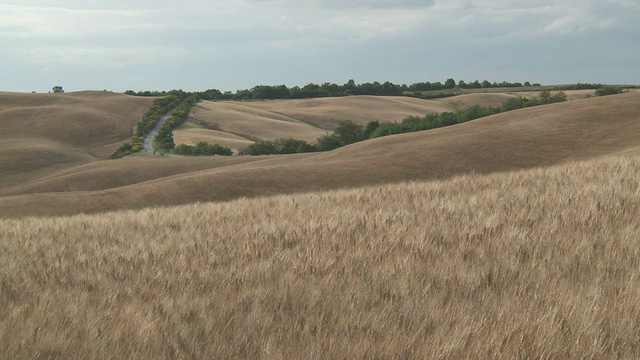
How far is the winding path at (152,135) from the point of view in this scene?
9356 centimetres

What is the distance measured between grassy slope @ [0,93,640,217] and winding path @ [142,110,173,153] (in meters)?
57.1

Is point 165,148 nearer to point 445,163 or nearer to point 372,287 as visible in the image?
point 445,163

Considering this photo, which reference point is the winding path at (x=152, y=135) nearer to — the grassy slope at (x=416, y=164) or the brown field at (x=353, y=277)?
the grassy slope at (x=416, y=164)

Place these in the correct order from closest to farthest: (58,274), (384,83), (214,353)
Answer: (214,353) → (58,274) → (384,83)

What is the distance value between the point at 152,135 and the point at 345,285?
346 ft

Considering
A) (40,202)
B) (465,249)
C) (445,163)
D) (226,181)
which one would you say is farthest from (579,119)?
(465,249)

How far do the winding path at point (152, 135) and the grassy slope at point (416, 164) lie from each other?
5709cm

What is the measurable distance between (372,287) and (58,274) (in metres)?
2.87

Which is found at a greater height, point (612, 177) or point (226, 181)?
point (612, 177)

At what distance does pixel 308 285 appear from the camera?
5.09m

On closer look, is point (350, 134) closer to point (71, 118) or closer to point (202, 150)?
point (202, 150)

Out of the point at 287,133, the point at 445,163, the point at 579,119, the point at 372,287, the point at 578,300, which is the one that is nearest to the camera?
the point at 578,300

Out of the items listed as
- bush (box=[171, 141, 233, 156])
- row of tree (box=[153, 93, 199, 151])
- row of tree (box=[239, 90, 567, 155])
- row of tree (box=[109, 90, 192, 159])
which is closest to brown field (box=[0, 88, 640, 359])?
row of tree (box=[239, 90, 567, 155])

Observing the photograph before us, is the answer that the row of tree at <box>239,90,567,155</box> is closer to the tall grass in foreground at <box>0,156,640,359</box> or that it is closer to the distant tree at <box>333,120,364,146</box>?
the distant tree at <box>333,120,364,146</box>
